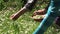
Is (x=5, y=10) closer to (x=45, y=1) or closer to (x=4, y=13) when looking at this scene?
(x=4, y=13)

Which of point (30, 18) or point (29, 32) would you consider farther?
point (30, 18)

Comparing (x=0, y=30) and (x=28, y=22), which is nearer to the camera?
(x=0, y=30)

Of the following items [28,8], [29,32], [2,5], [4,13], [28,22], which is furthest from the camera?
[2,5]

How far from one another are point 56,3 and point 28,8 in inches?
13.2

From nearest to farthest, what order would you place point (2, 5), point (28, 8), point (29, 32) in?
point (28, 8), point (29, 32), point (2, 5)

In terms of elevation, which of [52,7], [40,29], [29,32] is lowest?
[29,32]

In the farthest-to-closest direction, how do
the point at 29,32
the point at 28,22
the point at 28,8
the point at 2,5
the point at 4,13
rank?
the point at 2,5 → the point at 4,13 → the point at 28,22 → the point at 29,32 → the point at 28,8

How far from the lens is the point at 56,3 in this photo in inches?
104

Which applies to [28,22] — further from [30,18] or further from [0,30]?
[0,30]

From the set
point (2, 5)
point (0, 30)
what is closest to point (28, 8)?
point (0, 30)

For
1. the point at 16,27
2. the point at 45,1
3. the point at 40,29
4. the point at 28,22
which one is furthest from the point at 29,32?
the point at 45,1

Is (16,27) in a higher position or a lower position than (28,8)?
lower

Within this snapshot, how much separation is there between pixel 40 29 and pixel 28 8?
0.98 feet

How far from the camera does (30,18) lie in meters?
4.28
